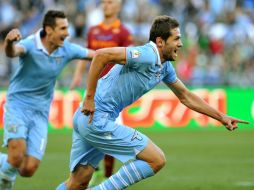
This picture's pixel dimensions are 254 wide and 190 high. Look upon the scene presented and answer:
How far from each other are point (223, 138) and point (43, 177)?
25.2 ft

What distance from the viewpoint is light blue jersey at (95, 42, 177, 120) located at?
7.64 meters

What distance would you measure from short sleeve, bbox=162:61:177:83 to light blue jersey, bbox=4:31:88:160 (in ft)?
6.79

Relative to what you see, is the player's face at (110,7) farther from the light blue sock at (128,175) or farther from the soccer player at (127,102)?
the light blue sock at (128,175)

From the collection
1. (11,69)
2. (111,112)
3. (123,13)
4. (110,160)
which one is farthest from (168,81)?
(123,13)

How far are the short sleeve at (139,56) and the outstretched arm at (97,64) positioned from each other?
62 mm

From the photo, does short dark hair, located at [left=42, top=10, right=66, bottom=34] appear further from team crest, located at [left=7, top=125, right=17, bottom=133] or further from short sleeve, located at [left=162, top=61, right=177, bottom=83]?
short sleeve, located at [left=162, top=61, right=177, bottom=83]

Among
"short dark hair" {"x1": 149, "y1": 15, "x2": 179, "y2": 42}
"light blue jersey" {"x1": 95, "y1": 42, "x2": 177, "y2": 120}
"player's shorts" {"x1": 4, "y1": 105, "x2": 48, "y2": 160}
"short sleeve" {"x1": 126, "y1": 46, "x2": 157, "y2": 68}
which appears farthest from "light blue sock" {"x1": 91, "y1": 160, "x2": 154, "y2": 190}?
"player's shorts" {"x1": 4, "y1": 105, "x2": 48, "y2": 160}

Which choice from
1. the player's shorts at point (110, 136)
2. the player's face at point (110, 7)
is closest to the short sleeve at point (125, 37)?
the player's face at point (110, 7)

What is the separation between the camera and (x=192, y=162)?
14.0 meters

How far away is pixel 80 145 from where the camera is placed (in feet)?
26.6

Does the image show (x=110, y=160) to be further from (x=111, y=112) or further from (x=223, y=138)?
(x=223, y=138)

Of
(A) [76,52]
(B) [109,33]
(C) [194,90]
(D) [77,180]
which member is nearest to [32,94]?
(A) [76,52]

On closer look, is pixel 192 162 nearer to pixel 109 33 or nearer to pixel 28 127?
pixel 109 33

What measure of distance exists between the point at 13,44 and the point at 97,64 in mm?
1983
